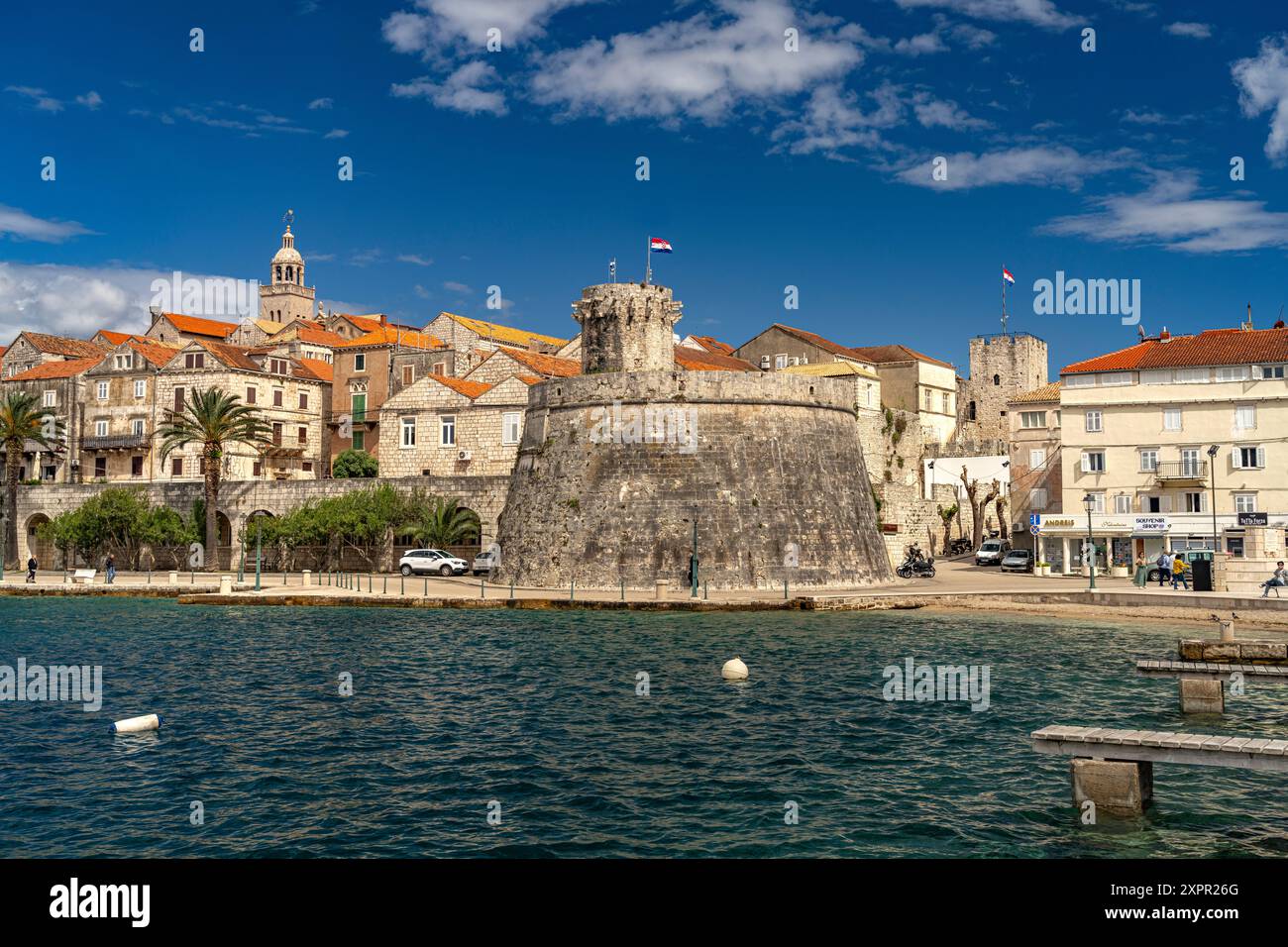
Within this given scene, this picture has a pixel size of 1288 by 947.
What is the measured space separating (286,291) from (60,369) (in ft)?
145

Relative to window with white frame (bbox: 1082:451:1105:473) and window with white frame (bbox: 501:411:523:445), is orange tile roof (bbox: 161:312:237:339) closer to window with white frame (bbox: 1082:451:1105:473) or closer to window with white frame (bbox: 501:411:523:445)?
window with white frame (bbox: 501:411:523:445)

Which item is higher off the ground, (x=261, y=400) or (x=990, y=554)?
(x=261, y=400)

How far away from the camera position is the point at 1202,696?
19.0m

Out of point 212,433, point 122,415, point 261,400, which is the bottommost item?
point 212,433

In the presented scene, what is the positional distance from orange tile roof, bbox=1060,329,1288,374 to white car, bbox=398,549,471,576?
94.5 ft

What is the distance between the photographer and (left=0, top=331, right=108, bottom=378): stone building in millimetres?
80500

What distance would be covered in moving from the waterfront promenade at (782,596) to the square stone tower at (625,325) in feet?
37.6

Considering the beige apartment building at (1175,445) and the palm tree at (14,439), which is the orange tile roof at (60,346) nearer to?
the palm tree at (14,439)

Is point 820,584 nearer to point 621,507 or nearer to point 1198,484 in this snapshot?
point 621,507

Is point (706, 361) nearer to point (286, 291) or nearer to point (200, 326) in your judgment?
point (200, 326)

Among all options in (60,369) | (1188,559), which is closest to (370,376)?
(60,369)

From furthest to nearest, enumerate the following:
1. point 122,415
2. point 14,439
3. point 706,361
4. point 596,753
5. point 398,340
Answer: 1. point 706,361
2. point 398,340
3. point 122,415
4. point 14,439
5. point 596,753

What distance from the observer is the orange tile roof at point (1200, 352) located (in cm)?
4665

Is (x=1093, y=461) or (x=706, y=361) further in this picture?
(x=706, y=361)
